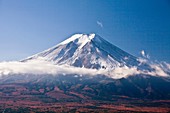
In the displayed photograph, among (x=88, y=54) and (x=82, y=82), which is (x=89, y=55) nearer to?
(x=88, y=54)

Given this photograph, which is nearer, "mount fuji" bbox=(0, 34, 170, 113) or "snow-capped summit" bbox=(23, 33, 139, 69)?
"mount fuji" bbox=(0, 34, 170, 113)

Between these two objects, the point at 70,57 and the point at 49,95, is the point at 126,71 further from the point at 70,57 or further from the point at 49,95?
the point at 49,95

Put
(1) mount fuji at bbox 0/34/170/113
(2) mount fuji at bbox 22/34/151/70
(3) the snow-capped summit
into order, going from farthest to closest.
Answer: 1. (3) the snow-capped summit
2. (2) mount fuji at bbox 22/34/151/70
3. (1) mount fuji at bbox 0/34/170/113

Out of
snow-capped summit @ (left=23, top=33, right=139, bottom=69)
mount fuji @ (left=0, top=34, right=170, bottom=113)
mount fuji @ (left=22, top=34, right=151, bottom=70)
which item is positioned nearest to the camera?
mount fuji @ (left=0, top=34, right=170, bottom=113)

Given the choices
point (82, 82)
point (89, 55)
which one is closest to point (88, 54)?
point (89, 55)

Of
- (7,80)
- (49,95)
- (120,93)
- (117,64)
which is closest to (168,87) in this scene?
(120,93)

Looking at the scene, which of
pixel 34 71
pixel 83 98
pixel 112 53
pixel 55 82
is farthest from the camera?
pixel 112 53

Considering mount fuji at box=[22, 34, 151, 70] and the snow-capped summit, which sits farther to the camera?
the snow-capped summit
